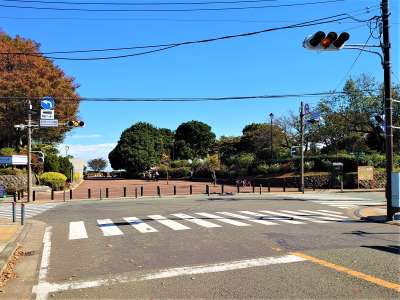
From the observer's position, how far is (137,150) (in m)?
90.6

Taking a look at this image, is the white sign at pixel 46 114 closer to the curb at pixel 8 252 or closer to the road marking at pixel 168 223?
the road marking at pixel 168 223

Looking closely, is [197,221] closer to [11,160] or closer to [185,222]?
[185,222]

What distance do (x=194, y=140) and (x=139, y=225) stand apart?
98.7 metres

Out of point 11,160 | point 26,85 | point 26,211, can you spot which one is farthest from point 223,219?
point 11,160

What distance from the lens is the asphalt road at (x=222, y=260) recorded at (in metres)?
7.46

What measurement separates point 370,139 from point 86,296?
5347cm

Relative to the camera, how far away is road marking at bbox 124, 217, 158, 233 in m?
15.1

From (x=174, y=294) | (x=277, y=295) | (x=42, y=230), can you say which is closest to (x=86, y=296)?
(x=174, y=294)

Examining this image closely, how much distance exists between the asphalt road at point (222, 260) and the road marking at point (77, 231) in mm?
35

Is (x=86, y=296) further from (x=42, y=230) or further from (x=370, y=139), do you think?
(x=370, y=139)

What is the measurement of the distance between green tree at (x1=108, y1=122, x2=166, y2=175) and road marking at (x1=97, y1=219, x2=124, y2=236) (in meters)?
71.9

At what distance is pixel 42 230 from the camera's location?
16.4m

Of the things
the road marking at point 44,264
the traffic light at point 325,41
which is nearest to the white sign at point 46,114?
the road marking at point 44,264

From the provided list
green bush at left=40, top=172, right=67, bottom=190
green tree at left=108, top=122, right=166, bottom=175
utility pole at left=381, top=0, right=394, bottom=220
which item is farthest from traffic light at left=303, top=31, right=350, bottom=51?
green tree at left=108, top=122, right=166, bottom=175
